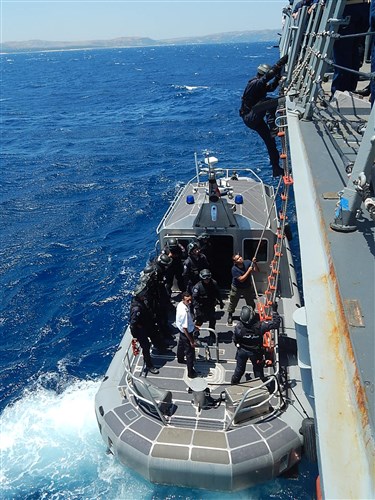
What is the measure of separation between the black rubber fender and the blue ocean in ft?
2.13

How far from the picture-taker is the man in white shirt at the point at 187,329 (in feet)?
23.9

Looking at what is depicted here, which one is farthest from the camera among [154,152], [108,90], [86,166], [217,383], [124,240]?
[108,90]

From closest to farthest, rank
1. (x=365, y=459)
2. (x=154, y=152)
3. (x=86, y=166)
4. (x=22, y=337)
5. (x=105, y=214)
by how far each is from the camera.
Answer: (x=365, y=459)
(x=22, y=337)
(x=105, y=214)
(x=86, y=166)
(x=154, y=152)

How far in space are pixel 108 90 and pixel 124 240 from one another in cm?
5459

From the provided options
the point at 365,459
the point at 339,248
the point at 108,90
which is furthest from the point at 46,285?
the point at 108,90

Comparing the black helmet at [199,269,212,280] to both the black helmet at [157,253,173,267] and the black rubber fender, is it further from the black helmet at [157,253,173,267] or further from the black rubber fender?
the black rubber fender

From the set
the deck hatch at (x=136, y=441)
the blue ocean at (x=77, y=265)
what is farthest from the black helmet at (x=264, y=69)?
the blue ocean at (x=77, y=265)

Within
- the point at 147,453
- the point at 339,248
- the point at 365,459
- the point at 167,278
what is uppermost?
the point at 339,248

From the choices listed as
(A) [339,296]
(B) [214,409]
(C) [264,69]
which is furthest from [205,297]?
(A) [339,296]

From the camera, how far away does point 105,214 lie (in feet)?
66.2

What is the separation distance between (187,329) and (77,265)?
30.1 ft

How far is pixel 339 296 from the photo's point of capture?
9.66ft

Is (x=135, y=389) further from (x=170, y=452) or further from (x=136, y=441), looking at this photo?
(x=170, y=452)

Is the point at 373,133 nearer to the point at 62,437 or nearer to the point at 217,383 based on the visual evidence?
the point at 217,383
